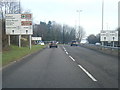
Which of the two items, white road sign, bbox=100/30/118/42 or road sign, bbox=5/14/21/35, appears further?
white road sign, bbox=100/30/118/42

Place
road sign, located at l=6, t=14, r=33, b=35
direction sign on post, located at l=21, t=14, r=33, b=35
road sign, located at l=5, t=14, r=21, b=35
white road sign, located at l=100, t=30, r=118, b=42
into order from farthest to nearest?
1. white road sign, located at l=100, t=30, r=118, b=42
2. direction sign on post, located at l=21, t=14, r=33, b=35
3. road sign, located at l=6, t=14, r=33, b=35
4. road sign, located at l=5, t=14, r=21, b=35

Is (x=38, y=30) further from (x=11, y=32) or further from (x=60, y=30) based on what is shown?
(x=11, y=32)

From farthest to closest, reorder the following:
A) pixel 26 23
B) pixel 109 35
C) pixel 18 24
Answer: pixel 109 35, pixel 26 23, pixel 18 24

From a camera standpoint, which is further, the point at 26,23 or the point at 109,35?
the point at 109,35

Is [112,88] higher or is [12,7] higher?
[12,7]

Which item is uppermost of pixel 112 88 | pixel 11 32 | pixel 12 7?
pixel 12 7

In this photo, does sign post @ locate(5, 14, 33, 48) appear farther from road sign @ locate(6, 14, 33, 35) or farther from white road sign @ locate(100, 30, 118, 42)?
white road sign @ locate(100, 30, 118, 42)

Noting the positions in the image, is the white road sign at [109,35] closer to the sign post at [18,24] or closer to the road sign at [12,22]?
the sign post at [18,24]

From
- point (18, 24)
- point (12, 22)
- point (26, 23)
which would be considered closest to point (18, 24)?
point (18, 24)

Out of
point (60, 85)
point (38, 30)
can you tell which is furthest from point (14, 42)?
point (38, 30)

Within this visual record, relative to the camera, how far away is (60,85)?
7.42 metres

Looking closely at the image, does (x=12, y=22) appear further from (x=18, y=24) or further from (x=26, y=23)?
(x=26, y=23)

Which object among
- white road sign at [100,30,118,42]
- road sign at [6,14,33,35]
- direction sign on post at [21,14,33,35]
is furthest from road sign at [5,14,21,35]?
white road sign at [100,30,118,42]

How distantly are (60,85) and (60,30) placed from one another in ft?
357
